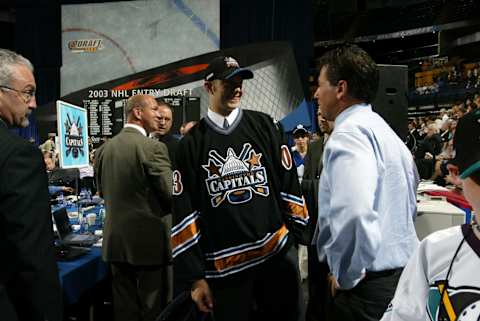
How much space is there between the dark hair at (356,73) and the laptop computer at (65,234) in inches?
74.3

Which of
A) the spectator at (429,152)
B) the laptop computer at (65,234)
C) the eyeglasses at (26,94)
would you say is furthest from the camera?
the spectator at (429,152)

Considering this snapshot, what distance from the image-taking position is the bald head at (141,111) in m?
2.89

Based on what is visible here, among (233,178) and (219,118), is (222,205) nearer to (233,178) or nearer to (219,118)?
(233,178)

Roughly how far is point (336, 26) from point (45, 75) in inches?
379

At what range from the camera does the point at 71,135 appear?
3541mm

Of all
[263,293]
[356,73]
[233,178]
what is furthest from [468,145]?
[263,293]

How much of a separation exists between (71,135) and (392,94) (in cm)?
234

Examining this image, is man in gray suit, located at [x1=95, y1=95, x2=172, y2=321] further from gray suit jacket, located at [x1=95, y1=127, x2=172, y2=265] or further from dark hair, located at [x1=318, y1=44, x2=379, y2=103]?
dark hair, located at [x1=318, y1=44, x2=379, y2=103]

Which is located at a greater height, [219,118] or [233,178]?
[219,118]

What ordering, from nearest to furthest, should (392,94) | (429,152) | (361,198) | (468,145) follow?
(468,145), (361,198), (392,94), (429,152)

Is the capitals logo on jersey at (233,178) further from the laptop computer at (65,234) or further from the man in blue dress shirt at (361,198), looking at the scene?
the laptop computer at (65,234)

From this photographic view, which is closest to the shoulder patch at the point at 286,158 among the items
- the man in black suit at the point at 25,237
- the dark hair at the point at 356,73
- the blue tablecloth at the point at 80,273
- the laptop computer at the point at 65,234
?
the dark hair at the point at 356,73

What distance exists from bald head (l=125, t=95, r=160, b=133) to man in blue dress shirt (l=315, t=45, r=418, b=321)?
63.2 inches

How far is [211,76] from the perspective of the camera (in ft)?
6.04
